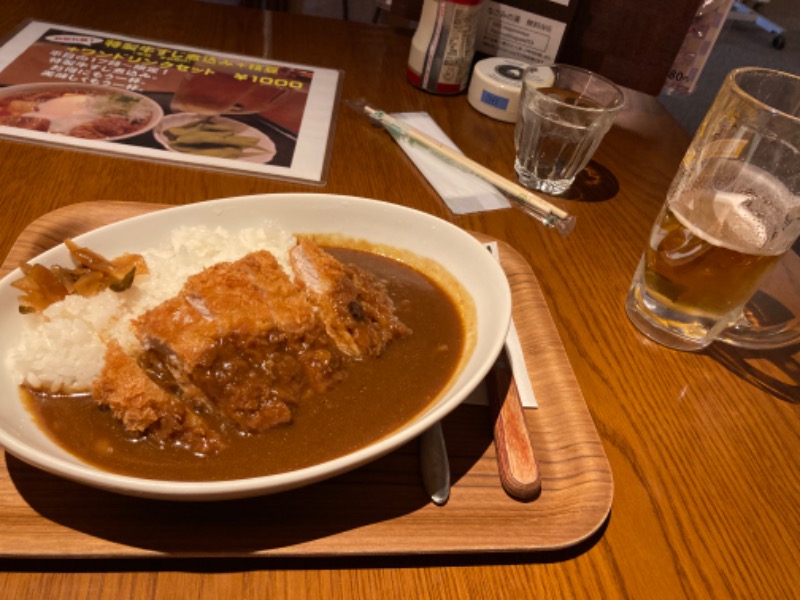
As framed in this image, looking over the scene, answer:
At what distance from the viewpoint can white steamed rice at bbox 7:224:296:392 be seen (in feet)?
3.39

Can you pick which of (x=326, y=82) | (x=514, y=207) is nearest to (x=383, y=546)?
(x=514, y=207)

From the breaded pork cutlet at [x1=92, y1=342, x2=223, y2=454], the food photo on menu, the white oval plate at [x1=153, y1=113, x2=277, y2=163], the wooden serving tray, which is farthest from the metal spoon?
the white oval plate at [x1=153, y1=113, x2=277, y2=163]

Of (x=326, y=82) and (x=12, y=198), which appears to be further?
(x=326, y=82)

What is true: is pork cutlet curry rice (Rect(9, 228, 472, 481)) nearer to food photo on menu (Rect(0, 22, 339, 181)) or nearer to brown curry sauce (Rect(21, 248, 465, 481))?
brown curry sauce (Rect(21, 248, 465, 481))

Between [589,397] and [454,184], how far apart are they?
3.01ft

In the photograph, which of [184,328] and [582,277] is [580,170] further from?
[184,328]

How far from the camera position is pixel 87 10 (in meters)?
2.60

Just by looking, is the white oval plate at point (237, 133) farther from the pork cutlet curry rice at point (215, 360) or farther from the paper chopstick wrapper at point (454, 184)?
the pork cutlet curry rice at point (215, 360)

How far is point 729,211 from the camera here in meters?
1.37

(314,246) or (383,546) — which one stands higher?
(314,246)

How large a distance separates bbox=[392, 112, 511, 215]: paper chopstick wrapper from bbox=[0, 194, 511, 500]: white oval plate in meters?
0.48

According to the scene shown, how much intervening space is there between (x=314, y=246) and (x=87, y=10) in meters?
2.04

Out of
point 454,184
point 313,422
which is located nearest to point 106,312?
point 313,422

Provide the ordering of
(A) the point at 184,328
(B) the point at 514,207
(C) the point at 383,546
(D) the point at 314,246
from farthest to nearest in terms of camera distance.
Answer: (B) the point at 514,207 → (D) the point at 314,246 → (A) the point at 184,328 → (C) the point at 383,546
